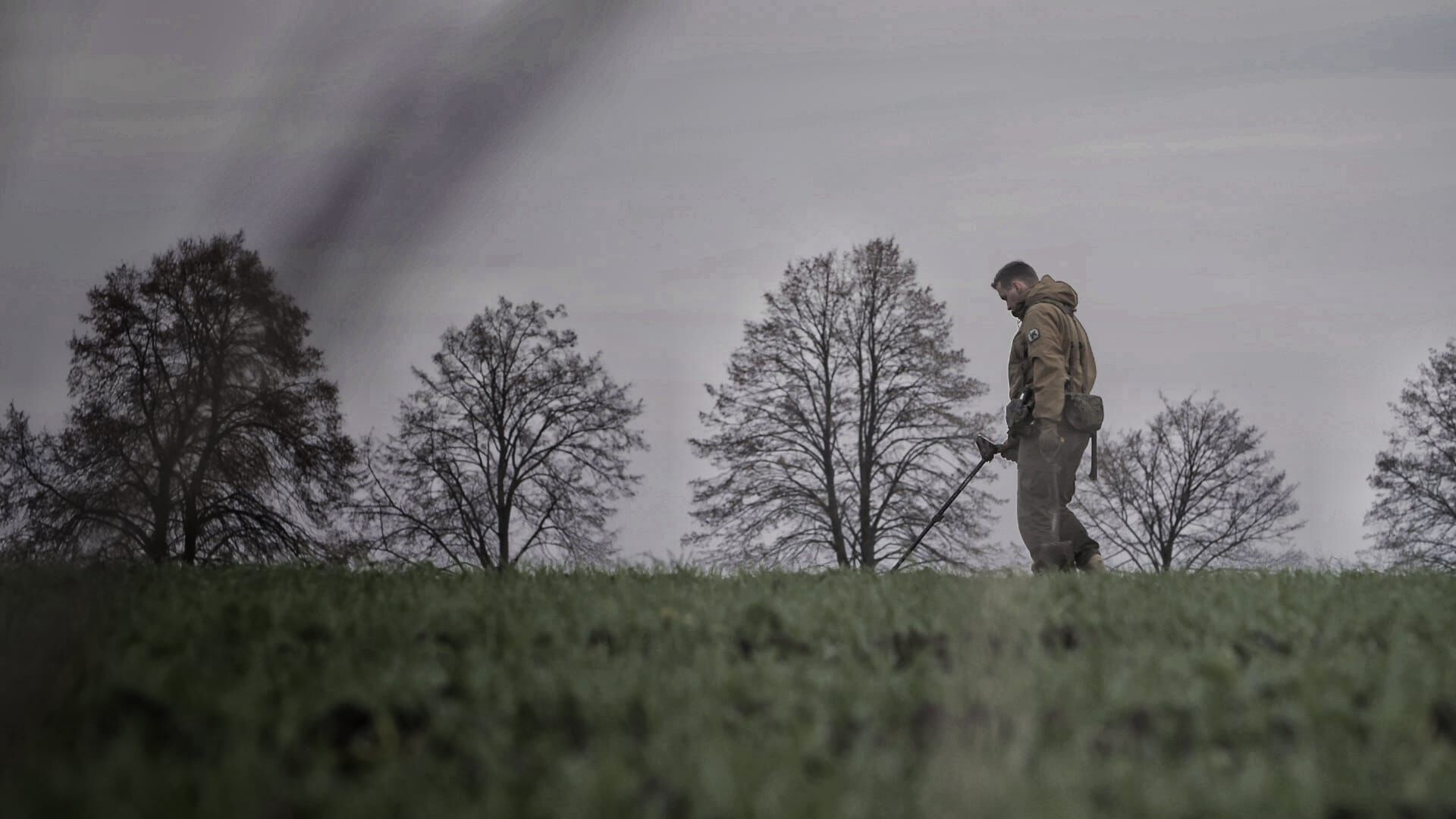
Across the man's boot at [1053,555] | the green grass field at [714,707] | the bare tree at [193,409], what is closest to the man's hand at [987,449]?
the man's boot at [1053,555]

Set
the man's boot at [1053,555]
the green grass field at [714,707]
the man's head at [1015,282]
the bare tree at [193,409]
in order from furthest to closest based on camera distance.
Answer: the man's head at [1015,282] < the man's boot at [1053,555] < the green grass field at [714,707] < the bare tree at [193,409]

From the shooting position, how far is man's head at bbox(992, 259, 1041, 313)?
34.6 ft

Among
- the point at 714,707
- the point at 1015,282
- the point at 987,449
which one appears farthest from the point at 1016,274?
the point at 714,707

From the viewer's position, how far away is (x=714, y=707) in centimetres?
355

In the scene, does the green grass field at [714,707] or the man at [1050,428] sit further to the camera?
the man at [1050,428]

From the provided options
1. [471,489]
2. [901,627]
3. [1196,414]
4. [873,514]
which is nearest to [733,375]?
[873,514]

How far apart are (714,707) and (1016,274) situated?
7.90 meters

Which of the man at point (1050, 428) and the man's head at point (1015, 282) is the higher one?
the man's head at point (1015, 282)

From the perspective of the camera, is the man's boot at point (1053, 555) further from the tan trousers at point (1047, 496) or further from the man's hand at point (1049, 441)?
the man's hand at point (1049, 441)

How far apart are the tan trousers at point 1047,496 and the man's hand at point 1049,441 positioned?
98 millimetres

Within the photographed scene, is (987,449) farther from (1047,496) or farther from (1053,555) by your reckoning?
(1053,555)

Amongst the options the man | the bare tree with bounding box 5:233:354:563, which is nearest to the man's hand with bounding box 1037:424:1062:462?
the man

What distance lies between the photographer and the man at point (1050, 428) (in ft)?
32.1

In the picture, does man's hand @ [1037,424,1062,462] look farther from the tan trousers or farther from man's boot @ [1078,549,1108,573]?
man's boot @ [1078,549,1108,573]
